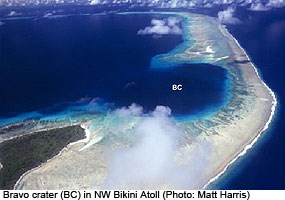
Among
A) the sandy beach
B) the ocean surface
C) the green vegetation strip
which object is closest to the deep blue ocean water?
the sandy beach

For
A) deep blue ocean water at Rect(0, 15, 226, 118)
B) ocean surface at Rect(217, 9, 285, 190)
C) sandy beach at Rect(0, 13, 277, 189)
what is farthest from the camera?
deep blue ocean water at Rect(0, 15, 226, 118)

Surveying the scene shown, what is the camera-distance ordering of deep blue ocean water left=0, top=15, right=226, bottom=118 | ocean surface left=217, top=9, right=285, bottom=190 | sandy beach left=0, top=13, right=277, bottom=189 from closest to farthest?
1. sandy beach left=0, top=13, right=277, bottom=189
2. ocean surface left=217, top=9, right=285, bottom=190
3. deep blue ocean water left=0, top=15, right=226, bottom=118

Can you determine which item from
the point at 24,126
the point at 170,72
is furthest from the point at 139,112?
the point at 170,72

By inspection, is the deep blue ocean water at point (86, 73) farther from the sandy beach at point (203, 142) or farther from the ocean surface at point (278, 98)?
the ocean surface at point (278, 98)

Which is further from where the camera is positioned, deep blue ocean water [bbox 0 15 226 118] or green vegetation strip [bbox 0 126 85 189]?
deep blue ocean water [bbox 0 15 226 118]

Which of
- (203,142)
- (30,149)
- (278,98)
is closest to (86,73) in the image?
(30,149)

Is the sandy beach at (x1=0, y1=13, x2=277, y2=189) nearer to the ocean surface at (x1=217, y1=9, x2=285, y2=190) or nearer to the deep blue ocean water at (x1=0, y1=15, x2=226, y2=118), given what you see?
the ocean surface at (x1=217, y1=9, x2=285, y2=190)
